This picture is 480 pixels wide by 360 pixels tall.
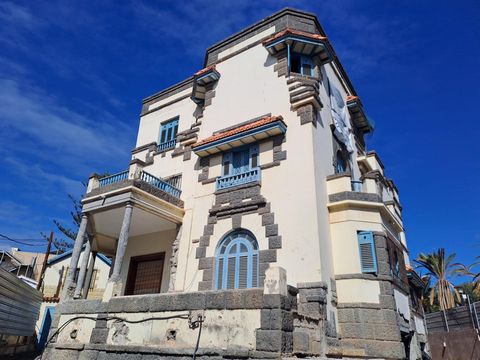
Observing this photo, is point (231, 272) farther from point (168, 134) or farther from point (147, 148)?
point (147, 148)

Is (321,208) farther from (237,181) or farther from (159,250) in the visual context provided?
(159,250)

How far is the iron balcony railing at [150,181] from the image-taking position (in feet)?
41.9

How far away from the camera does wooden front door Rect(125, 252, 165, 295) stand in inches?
552

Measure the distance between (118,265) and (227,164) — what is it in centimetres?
526

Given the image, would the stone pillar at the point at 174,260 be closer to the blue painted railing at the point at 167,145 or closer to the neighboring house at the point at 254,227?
the neighboring house at the point at 254,227

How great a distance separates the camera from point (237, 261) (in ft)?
37.0

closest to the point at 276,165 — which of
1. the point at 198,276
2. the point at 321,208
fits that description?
the point at 321,208

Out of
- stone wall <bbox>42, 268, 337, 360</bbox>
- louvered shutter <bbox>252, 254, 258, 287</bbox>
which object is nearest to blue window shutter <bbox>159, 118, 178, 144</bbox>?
louvered shutter <bbox>252, 254, 258, 287</bbox>

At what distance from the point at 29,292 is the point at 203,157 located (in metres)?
8.97

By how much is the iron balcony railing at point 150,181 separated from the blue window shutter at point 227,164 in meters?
2.19

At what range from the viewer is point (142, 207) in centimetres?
1209

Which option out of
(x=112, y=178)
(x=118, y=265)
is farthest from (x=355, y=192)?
(x=112, y=178)

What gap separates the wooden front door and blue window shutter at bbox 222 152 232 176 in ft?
14.1

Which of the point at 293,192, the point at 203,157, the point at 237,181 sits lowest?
the point at 293,192
